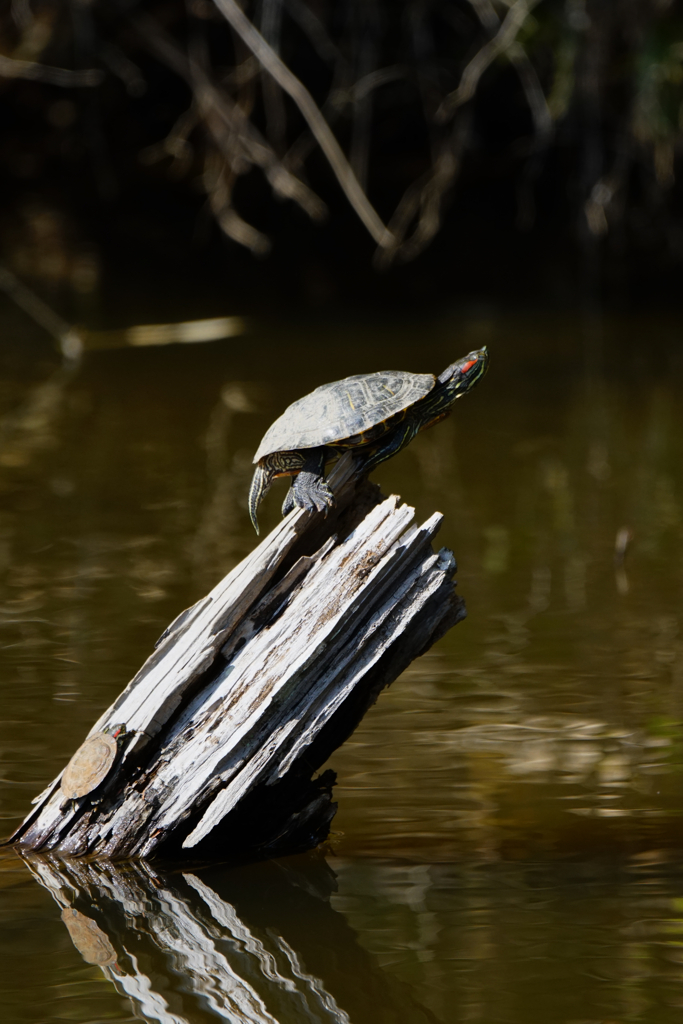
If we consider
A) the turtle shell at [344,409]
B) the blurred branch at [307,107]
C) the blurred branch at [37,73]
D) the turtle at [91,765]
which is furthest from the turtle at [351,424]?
the blurred branch at [37,73]

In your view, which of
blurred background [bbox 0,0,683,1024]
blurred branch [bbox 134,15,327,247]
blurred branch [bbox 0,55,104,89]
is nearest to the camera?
blurred background [bbox 0,0,683,1024]

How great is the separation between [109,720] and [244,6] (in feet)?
25.4

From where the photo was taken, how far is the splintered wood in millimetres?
2596

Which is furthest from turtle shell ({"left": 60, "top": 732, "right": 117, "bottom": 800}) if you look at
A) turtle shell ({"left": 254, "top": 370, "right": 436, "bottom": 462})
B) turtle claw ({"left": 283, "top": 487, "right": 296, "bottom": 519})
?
turtle shell ({"left": 254, "top": 370, "right": 436, "bottom": 462})

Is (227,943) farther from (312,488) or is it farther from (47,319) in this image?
(47,319)

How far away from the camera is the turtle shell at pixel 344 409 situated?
9.16 feet

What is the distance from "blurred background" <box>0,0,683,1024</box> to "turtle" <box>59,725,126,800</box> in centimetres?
18

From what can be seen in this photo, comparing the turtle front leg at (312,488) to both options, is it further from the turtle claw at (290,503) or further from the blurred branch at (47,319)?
the blurred branch at (47,319)

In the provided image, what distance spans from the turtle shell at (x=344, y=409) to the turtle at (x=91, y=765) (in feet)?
2.51

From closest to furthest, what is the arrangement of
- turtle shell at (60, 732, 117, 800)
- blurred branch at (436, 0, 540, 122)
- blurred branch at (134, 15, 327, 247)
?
1. turtle shell at (60, 732, 117, 800)
2. blurred branch at (436, 0, 540, 122)
3. blurred branch at (134, 15, 327, 247)

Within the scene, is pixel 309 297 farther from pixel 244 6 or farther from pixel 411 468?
pixel 411 468

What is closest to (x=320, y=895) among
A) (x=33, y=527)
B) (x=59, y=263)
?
(x=33, y=527)

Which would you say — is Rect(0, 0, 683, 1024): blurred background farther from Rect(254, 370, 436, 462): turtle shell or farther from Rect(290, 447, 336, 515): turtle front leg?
Rect(254, 370, 436, 462): turtle shell

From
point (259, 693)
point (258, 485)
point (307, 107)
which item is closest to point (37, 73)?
point (307, 107)
